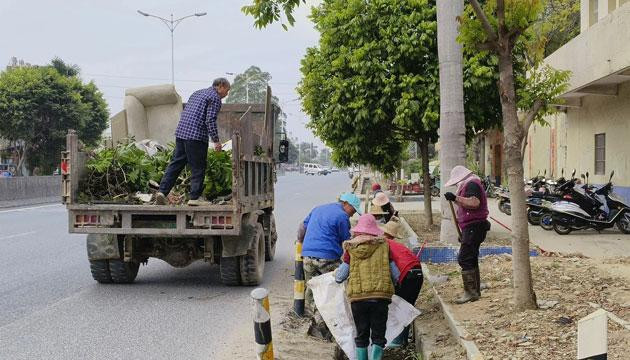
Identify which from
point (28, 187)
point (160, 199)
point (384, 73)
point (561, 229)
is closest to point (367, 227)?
point (160, 199)

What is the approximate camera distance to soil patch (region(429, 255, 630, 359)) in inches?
198

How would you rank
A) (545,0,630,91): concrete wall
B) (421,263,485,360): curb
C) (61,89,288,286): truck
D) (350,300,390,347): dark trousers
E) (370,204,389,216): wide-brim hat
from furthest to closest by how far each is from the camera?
(545,0,630,91): concrete wall
(370,204,389,216): wide-brim hat
(61,89,288,286): truck
(350,300,390,347): dark trousers
(421,263,485,360): curb

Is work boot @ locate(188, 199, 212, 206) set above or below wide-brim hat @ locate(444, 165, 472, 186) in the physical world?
below

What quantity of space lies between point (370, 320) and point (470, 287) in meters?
1.82

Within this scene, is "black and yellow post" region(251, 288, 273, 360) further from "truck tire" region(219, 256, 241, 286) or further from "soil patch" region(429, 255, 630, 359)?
"truck tire" region(219, 256, 241, 286)

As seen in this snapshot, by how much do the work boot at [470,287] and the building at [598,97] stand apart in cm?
690

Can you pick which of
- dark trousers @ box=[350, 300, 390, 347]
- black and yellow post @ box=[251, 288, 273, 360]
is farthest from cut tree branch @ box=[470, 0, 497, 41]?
black and yellow post @ box=[251, 288, 273, 360]

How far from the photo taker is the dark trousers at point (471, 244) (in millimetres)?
6961

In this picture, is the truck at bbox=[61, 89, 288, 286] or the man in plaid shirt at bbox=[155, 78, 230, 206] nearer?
the truck at bbox=[61, 89, 288, 286]

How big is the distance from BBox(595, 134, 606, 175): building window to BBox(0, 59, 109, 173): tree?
2758 centimetres

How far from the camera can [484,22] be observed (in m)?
5.93

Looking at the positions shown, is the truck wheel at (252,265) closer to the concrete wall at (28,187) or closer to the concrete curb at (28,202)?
the concrete curb at (28,202)

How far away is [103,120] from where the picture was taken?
4141cm

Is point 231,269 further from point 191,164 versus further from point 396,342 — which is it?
point 396,342
